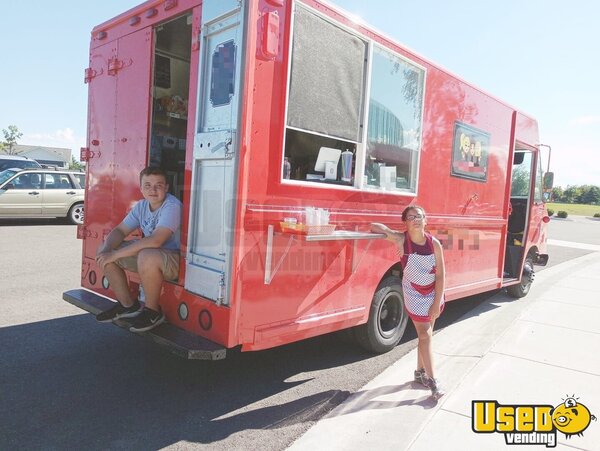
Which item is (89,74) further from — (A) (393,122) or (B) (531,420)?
(B) (531,420)

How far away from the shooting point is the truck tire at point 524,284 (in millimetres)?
7457

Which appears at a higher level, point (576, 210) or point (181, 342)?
point (576, 210)

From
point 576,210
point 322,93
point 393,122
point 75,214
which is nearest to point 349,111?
point 322,93

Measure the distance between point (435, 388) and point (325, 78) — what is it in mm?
2607

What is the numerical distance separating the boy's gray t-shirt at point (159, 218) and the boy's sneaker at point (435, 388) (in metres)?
2.35

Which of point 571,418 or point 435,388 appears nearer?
point 571,418

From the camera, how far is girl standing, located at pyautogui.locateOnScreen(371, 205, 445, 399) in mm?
3570

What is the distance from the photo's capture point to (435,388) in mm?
3557

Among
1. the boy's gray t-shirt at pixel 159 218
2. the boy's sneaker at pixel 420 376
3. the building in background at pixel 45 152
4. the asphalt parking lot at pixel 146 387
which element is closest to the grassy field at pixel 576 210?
the boy's sneaker at pixel 420 376

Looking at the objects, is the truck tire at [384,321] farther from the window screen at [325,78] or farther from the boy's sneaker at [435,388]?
the window screen at [325,78]

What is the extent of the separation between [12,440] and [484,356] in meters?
4.05

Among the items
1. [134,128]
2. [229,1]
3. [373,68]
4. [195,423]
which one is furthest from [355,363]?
[229,1]

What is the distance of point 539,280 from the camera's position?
371 inches

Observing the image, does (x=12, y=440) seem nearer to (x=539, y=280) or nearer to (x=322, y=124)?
(x=322, y=124)
